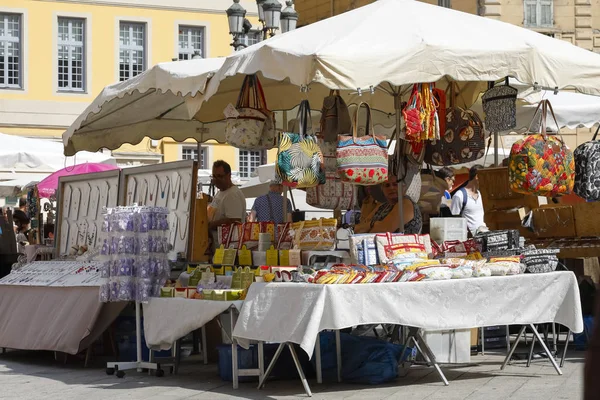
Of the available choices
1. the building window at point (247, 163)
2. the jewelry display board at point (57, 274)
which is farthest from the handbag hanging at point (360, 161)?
the building window at point (247, 163)

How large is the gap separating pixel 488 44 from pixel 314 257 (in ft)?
6.66

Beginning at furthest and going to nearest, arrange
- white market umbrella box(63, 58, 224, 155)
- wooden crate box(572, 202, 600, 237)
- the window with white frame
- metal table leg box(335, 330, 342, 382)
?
1. the window with white frame
2. wooden crate box(572, 202, 600, 237)
3. white market umbrella box(63, 58, 224, 155)
4. metal table leg box(335, 330, 342, 382)

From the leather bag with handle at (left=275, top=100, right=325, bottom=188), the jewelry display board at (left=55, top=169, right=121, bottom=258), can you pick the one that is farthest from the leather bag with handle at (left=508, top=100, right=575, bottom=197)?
the jewelry display board at (left=55, top=169, right=121, bottom=258)

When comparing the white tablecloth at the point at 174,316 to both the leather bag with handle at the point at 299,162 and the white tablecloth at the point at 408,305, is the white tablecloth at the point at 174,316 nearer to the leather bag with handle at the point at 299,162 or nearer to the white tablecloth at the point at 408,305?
the white tablecloth at the point at 408,305

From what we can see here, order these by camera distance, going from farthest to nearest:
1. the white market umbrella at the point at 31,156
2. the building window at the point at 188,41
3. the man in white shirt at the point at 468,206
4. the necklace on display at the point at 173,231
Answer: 1. the building window at the point at 188,41
2. the white market umbrella at the point at 31,156
3. the man in white shirt at the point at 468,206
4. the necklace on display at the point at 173,231

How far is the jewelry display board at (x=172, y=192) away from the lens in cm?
1012

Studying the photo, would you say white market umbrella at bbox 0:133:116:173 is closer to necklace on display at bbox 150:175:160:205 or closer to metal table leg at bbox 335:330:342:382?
necklace on display at bbox 150:175:160:205

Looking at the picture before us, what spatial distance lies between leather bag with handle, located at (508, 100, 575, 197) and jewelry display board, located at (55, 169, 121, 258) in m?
4.12

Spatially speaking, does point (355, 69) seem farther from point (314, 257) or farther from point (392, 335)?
point (392, 335)

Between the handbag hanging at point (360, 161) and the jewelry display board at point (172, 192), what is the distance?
1.88 m

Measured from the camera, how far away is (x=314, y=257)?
885 cm

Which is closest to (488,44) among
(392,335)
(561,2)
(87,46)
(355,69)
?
(355,69)

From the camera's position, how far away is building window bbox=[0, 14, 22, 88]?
103 ft

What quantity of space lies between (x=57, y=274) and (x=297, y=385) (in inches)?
130
